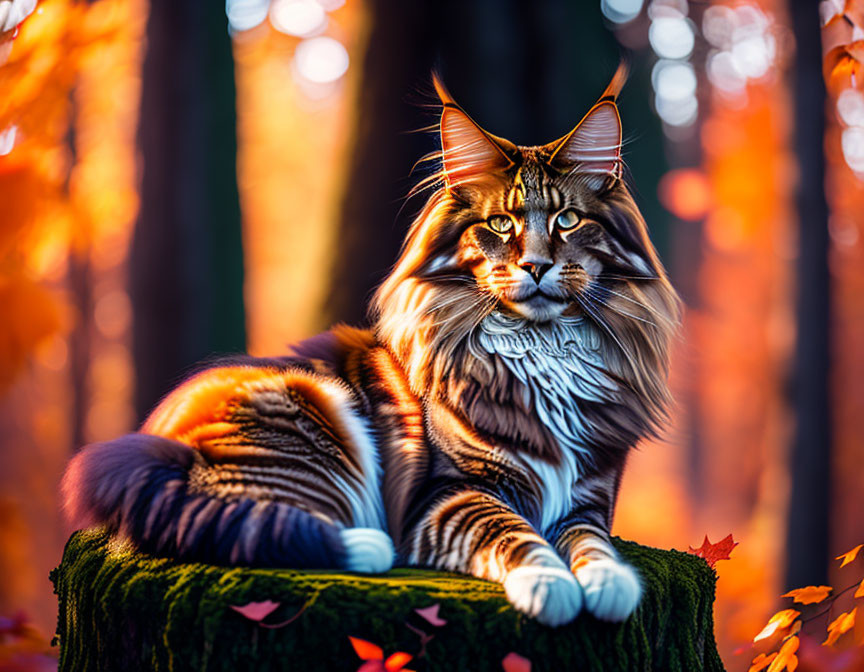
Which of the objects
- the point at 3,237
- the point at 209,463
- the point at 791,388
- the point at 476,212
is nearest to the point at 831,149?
the point at 791,388

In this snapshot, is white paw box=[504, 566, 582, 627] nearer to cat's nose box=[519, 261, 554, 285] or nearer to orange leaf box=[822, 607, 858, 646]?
cat's nose box=[519, 261, 554, 285]

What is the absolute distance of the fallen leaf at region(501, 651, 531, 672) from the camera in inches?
75.9

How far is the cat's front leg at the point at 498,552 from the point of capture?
6.37ft

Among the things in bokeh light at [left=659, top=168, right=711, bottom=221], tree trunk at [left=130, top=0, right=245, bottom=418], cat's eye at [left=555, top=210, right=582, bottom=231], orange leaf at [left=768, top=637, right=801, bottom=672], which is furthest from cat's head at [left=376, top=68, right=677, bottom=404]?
bokeh light at [left=659, top=168, right=711, bottom=221]

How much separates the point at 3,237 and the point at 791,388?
530 centimetres

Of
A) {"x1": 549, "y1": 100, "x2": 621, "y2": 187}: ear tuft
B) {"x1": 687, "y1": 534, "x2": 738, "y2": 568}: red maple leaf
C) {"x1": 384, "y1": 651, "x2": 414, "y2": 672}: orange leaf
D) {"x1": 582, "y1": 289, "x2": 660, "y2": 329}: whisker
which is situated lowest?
{"x1": 687, "y1": 534, "x2": 738, "y2": 568}: red maple leaf

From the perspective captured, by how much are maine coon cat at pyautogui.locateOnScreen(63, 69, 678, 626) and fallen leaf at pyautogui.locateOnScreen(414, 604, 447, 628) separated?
251 millimetres

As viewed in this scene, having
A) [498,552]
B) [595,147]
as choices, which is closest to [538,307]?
[595,147]

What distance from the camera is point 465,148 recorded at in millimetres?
2572

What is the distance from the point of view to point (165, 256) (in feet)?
16.1

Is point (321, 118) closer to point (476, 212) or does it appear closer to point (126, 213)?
point (126, 213)

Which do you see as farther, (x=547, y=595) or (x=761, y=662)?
(x=761, y=662)

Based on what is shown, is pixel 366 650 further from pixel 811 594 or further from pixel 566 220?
pixel 811 594

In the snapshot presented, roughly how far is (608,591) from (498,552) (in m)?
0.31
